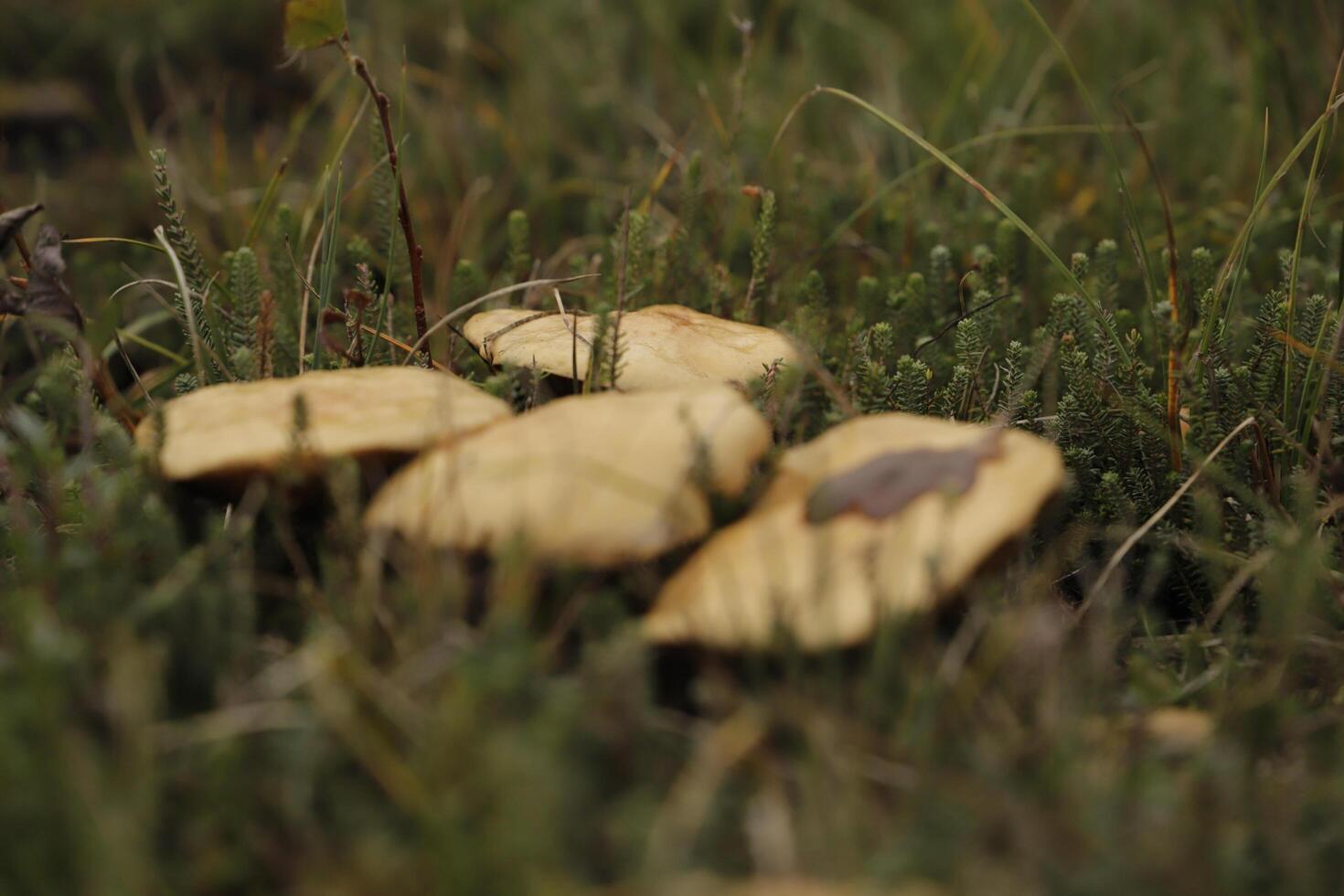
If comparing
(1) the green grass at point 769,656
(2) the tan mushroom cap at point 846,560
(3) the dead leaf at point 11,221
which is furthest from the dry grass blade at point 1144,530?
(3) the dead leaf at point 11,221

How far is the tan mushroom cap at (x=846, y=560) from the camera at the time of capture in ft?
4.15

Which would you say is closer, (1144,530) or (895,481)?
(895,481)

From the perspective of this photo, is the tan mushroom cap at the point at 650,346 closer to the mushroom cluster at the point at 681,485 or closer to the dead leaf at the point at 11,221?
the mushroom cluster at the point at 681,485

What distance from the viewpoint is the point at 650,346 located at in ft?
6.10

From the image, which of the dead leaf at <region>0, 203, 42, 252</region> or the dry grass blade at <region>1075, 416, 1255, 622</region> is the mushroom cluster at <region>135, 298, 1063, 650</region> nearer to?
the dry grass blade at <region>1075, 416, 1255, 622</region>

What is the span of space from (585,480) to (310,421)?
37 cm

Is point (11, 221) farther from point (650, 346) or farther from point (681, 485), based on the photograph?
point (681, 485)

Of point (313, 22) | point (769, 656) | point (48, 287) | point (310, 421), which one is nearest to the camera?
point (769, 656)

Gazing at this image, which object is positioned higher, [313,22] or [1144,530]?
[313,22]

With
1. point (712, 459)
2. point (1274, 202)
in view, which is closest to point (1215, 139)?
point (1274, 202)

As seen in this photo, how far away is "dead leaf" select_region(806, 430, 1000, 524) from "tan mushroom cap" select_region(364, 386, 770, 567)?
0.11 m

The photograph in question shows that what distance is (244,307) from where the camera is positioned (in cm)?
198

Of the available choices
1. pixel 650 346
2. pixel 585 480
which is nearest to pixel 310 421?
pixel 585 480

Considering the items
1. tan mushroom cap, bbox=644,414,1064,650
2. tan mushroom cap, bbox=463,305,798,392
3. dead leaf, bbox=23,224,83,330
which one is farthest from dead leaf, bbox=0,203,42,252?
tan mushroom cap, bbox=644,414,1064,650
